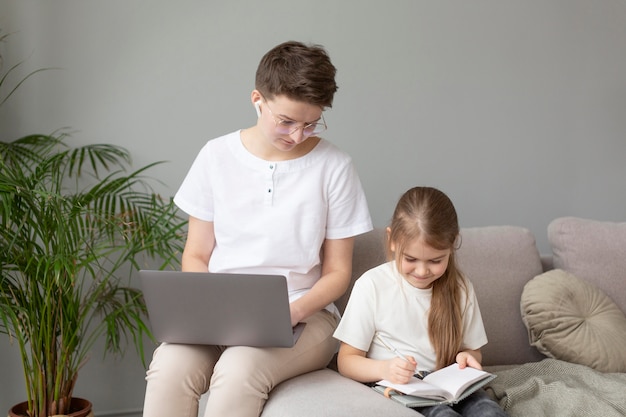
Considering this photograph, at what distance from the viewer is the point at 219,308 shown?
176 cm

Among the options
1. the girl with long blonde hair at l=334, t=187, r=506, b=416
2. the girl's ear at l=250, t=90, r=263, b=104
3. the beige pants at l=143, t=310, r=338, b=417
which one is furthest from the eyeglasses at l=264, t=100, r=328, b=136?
the beige pants at l=143, t=310, r=338, b=417

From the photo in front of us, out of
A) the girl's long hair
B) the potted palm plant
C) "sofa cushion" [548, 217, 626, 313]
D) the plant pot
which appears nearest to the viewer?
the girl's long hair

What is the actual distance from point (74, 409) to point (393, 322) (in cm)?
116

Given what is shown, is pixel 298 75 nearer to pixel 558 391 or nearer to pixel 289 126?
pixel 289 126

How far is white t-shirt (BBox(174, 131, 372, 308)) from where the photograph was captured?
80.7 inches

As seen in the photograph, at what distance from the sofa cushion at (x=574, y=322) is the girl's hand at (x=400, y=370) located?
0.75m

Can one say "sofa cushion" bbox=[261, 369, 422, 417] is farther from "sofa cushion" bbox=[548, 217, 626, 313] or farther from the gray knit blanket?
"sofa cushion" bbox=[548, 217, 626, 313]

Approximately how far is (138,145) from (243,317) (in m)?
1.13

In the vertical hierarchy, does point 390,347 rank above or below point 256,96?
below

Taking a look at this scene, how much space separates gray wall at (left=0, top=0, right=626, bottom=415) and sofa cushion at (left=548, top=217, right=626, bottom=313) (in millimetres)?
506

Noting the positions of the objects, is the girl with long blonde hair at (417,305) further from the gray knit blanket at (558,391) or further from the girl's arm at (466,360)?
the gray knit blanket at (558,391)

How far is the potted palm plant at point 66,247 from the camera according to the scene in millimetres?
2225

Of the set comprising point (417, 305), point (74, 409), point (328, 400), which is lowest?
point (74, 409)

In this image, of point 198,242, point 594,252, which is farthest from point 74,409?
point 594,252
